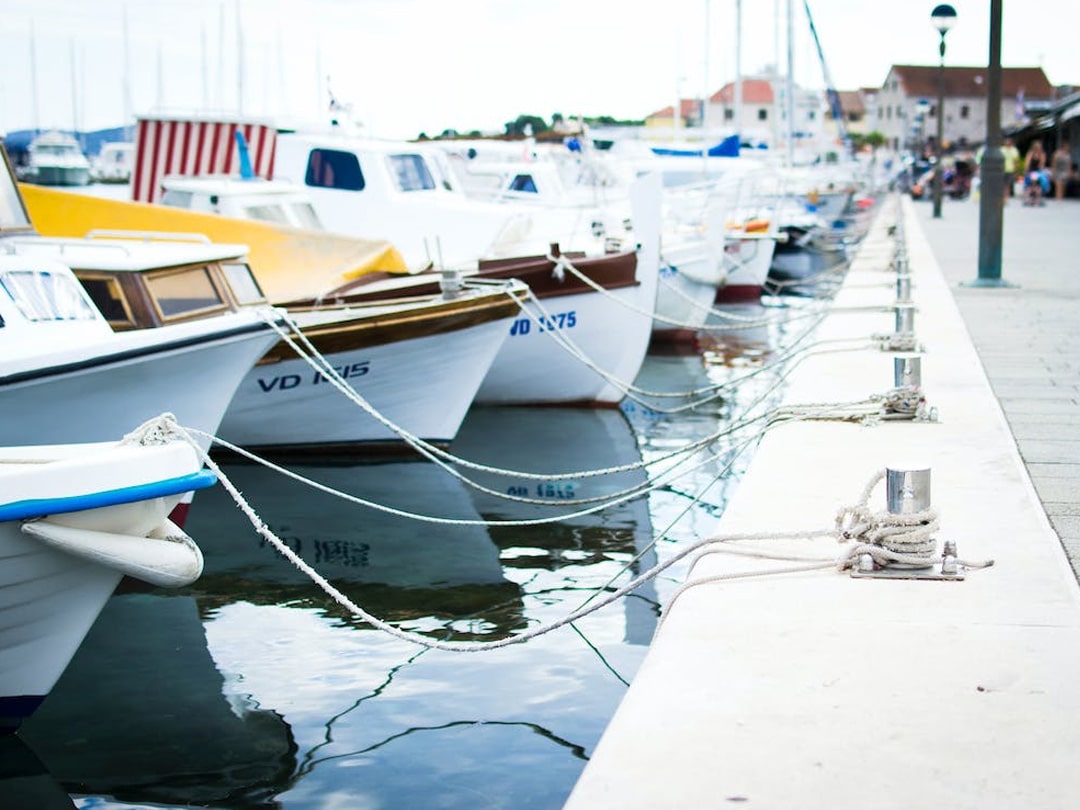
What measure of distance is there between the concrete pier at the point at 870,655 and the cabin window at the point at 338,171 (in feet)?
35.2

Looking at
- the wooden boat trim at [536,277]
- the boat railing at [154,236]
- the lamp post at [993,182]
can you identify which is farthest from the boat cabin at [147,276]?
the lamp post at [993,182]

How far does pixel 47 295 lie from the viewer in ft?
28.9

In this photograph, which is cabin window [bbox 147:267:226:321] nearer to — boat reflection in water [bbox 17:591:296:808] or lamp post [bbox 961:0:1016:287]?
boat reflection in water [bbox 17:591:296:808]

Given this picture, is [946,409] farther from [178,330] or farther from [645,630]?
[178,330]

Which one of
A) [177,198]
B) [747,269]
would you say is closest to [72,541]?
[177,198]

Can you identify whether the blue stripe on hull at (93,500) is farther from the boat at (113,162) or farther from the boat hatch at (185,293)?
the boat at (113,162)

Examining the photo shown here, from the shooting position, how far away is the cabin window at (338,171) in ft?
57.0

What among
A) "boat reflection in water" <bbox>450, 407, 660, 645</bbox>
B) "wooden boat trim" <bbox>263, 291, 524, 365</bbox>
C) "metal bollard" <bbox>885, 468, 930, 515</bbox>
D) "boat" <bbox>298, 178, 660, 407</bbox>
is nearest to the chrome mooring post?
"metal bollard" <bbox>885, 468, 930, 515</bbox>

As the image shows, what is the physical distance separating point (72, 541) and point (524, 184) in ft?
55.0

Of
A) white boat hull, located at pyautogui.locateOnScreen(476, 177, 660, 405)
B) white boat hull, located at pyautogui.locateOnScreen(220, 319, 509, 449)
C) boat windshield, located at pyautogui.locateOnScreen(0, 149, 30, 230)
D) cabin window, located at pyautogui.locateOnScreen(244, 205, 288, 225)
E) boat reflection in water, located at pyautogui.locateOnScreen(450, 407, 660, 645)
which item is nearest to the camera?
boat reflection in water, located at pyautogui.locateOnScreen(450, 407, 660, 645)

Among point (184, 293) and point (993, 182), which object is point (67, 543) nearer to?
point (184, 293)

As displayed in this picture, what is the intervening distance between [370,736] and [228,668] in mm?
1265

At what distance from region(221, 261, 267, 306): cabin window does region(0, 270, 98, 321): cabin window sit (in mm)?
2081

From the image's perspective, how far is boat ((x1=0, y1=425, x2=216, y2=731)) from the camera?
5.11 meters
